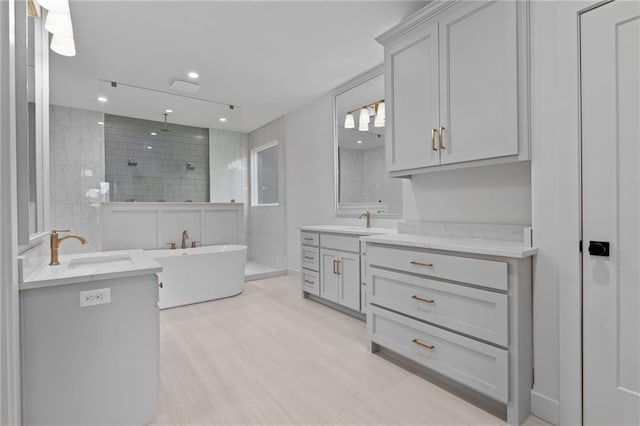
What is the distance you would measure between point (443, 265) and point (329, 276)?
1.75 metres

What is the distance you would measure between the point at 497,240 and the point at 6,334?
2.52m

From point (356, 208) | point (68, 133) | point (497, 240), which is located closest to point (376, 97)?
point (356, 208)

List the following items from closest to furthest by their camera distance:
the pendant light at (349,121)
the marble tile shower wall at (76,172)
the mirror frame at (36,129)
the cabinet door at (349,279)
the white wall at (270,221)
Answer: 1. the mirror frame at (36,129)
2. the cabinet door at (349,279)
3. the pendant light at (349,121)
4. the marble tile shower wall at (76,172)
5. the white wall at (270,221)

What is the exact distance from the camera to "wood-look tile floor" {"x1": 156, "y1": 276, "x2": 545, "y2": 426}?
5.54 ft

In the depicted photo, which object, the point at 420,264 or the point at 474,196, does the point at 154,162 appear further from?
the point at 474,196

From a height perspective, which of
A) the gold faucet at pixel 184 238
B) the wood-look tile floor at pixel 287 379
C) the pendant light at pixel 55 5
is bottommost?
the wood-look tile floor at pixel 287 379

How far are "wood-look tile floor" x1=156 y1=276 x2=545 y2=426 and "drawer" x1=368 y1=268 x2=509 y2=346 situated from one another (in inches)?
17.1

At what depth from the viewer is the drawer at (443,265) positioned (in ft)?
5.39

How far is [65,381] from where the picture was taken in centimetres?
142

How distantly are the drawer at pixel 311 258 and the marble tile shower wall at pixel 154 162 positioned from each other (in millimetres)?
2340

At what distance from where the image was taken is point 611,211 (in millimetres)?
1439

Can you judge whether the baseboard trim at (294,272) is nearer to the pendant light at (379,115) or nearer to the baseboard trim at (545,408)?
the pendant light at (379,115)

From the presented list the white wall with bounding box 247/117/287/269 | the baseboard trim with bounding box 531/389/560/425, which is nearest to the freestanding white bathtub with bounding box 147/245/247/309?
the white wall with bounding box 247/117/287/269

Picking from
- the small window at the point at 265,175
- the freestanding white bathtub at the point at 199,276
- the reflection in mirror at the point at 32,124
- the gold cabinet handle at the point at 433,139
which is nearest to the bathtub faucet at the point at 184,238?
the freestanding white bathtub at the point at 199,276
